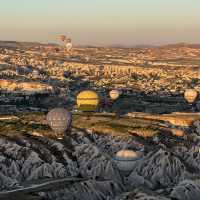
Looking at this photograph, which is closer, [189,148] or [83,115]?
[189,148]

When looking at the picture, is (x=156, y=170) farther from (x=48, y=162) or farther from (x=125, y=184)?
(x=48, y=162)

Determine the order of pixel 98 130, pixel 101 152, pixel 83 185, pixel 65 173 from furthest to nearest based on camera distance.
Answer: pixel 98 130, pixel 101 152, pixel 65 173, pixel 83 185

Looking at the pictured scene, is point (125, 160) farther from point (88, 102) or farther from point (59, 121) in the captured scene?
point (88, 102)

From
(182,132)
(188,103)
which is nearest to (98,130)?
(182,132)

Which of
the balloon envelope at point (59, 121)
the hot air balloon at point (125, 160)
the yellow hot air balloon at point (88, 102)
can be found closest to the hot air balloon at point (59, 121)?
the balloon envelope at point (59, 121)

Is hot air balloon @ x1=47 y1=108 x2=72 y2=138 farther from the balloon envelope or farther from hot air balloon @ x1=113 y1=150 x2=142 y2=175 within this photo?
hot air balloon @ x1=113 y1=150 x2=142 y2=175

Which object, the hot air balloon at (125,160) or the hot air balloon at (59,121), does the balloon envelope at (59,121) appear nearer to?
the hot air balloon at (59,121)
